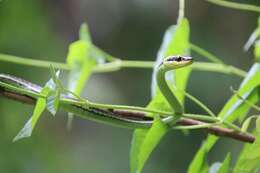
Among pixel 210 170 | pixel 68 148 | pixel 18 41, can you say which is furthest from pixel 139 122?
pixel 68 148

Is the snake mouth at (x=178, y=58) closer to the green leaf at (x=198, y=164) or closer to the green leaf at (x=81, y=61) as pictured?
the green leaf at (x=198, y=164)

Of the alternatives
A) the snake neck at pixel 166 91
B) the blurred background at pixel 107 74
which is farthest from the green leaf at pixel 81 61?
the blurred background at pixel 107 74

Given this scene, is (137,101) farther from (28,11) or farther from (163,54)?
(163,54)

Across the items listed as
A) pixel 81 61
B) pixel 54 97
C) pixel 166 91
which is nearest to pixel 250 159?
pixel 166 91

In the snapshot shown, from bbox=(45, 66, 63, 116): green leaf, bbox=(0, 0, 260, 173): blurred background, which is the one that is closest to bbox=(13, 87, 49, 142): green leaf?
bbox=(45, 66, 63, 116): green leaf

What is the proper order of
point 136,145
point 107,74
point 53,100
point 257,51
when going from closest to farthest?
point 53,100 → point 136,145 → point 257,51 → point 107,74

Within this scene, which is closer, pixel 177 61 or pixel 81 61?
pixel 177 61

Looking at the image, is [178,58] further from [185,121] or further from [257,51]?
[257,51]

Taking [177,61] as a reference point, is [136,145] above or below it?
below
